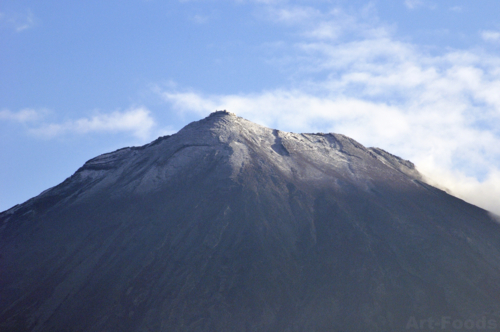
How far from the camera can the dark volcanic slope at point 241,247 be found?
41.6 metres

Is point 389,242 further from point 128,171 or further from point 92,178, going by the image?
point 92,178

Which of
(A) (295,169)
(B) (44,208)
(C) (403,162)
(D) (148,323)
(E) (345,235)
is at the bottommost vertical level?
(D) (148,323)

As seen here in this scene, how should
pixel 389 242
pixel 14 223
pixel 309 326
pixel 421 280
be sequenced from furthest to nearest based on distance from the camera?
pixel 14 223 < pixel 389 242 < pixel 421 280 < pixel 309 326

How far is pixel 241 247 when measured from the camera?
47531 mm

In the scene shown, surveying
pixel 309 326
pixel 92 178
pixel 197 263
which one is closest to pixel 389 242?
pixel 309 326

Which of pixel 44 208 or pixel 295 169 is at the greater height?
pixel 295 169

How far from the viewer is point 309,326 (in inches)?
1591

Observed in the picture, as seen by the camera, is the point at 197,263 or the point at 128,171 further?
the point at 128,171

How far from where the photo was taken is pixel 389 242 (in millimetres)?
49094

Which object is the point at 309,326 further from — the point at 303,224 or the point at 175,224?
the point at 175,224

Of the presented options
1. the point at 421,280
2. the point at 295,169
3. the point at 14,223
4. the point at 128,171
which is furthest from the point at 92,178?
the point at 421,280

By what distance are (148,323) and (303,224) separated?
59.4 ft

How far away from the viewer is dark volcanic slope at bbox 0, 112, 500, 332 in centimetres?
4162

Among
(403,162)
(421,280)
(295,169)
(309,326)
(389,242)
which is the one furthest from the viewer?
(403,162)
